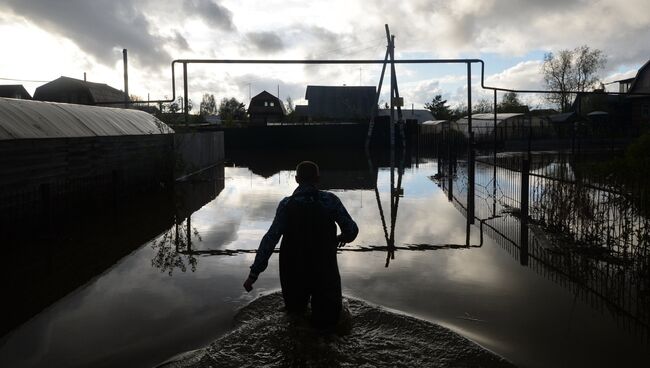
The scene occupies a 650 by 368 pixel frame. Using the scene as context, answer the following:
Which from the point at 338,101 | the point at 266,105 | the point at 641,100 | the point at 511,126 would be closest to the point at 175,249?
the point at 511,126

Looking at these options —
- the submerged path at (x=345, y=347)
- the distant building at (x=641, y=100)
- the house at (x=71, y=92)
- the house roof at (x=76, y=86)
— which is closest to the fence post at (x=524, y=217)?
the submerged path at (x=345, y=347)

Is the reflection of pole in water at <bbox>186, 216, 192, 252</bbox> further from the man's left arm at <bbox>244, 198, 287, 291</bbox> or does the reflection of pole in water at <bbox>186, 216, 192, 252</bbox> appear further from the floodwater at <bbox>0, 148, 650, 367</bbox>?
the man's left arm at <bbox>244, 198, 287, 291</bbox>

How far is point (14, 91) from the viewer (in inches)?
2618

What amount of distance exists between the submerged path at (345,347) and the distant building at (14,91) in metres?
71.6

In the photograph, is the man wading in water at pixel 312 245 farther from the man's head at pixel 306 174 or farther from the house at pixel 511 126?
the house at pixel 511 126

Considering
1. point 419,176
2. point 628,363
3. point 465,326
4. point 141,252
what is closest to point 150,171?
point 141,252

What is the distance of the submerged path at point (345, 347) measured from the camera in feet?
13.6

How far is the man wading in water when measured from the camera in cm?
458

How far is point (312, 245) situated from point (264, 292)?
5.74 ft

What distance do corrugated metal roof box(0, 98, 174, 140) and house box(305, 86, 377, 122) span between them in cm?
5598

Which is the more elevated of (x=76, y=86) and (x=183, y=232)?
(x=76, y=86)

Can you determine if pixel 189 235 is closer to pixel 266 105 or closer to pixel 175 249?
pixel 175 249

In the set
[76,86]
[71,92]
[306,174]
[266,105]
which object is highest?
[266,105]

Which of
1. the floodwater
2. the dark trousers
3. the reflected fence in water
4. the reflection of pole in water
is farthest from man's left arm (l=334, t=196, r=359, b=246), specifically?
the reflection of pole in water
